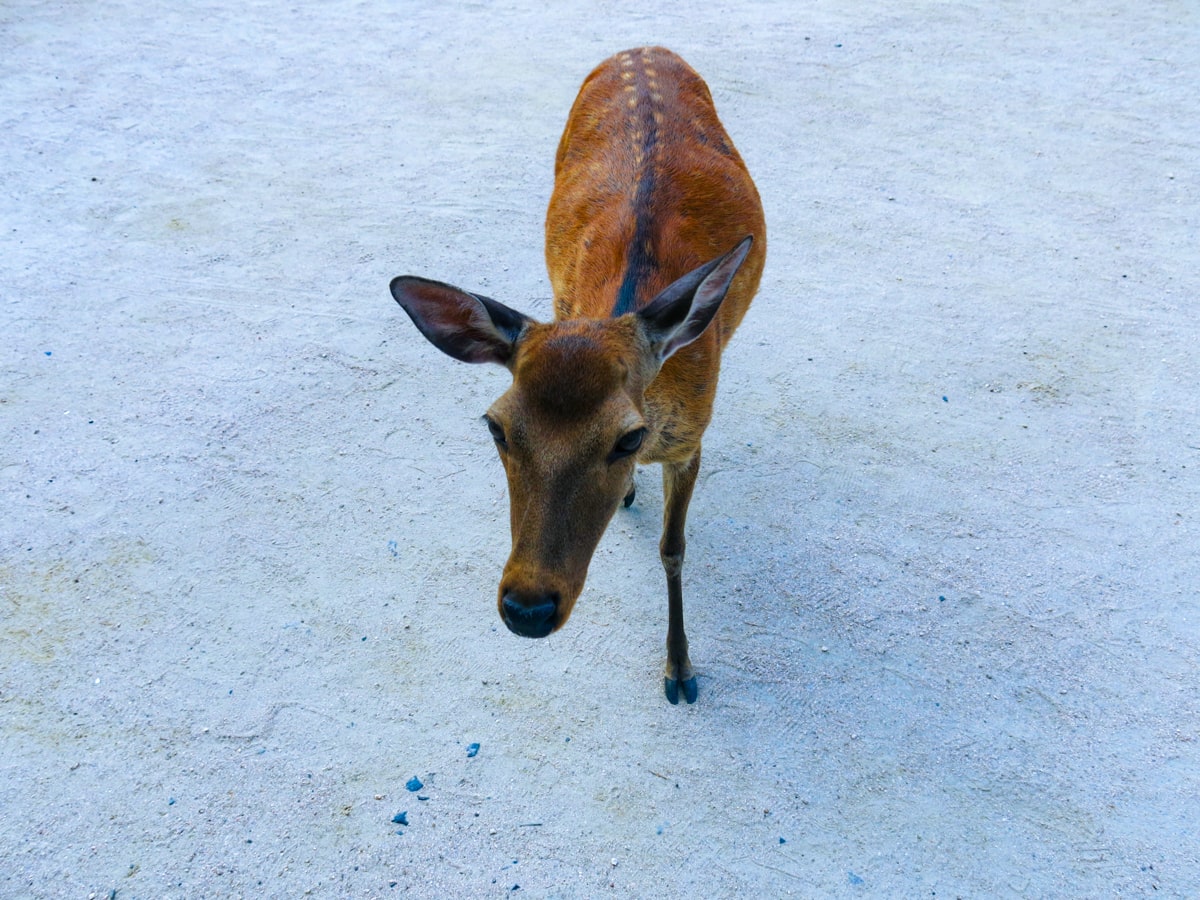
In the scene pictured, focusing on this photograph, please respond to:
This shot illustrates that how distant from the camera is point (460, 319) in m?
2.99

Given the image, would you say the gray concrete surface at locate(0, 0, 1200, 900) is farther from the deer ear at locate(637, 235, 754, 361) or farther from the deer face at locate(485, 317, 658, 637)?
the deer ear at locate(637, 235, 754, 361)

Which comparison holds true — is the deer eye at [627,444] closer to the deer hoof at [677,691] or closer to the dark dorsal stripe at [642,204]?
the dark dorsal stripe at [642,204]

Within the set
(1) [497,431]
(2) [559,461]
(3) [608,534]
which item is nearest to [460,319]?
(1) [497,431]

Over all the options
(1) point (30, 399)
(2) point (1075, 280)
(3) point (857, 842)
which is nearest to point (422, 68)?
(1) point (30, 399)

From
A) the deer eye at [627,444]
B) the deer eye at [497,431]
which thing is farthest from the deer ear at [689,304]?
the deer eye at [497,431]

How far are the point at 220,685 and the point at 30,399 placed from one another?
2.14 metres

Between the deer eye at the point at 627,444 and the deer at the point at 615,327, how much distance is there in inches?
0.5

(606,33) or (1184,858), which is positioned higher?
(606,33)

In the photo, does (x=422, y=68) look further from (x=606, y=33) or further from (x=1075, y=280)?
(x=1075, y=280)

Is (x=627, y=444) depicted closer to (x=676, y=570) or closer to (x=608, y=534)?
(x=676, y=570)

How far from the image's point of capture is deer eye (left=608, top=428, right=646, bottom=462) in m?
2.75

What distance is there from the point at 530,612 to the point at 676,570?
118 cm

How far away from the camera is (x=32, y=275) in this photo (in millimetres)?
5523

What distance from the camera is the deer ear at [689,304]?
9.45 feet
